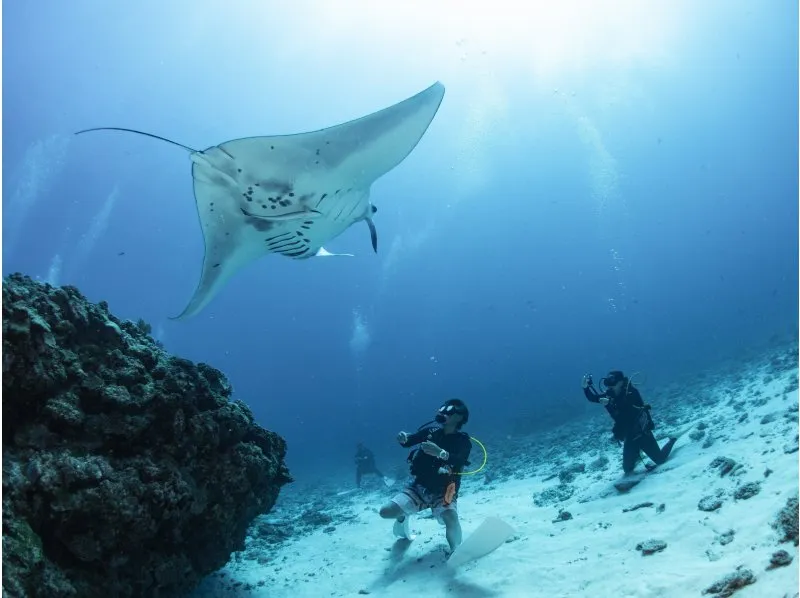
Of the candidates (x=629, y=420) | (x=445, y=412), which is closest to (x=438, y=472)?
(x=445, y=412)

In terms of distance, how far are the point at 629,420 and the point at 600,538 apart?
2628 millimetres

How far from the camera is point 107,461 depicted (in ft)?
10.5

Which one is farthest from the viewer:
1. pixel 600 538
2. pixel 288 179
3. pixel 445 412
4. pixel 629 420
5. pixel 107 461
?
pixel 629 420

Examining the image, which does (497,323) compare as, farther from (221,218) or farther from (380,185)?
(221,218)

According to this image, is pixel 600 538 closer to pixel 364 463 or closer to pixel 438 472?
pixel 438 472

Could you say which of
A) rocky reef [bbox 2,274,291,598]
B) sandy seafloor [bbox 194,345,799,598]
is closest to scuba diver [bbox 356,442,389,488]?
sandy seafloor [bbox 194,345,799,598]

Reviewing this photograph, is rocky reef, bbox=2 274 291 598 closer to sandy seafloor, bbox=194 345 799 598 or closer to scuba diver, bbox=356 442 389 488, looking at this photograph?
sandy seafloor, bbox=194 345 799 598

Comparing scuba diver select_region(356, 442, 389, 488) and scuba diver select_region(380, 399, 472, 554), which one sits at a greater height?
scuba diver select_region(356, 442, 389, 488)

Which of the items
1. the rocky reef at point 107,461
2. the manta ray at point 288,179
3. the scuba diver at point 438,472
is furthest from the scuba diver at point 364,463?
the manta ray at point 288,179

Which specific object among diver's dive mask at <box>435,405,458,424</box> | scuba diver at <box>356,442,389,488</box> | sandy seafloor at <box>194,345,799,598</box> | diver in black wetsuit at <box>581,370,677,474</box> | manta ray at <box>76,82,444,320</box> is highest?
Result: manta ray at <box>76,82,444,320</box>

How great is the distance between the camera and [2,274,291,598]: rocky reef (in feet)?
9.24

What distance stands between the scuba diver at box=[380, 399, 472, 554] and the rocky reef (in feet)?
5.19

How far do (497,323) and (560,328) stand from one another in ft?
29.4

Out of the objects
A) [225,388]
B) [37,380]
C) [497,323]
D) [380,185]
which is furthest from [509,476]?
[497,323]
